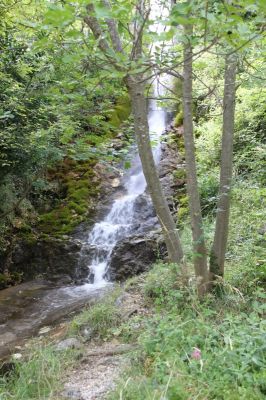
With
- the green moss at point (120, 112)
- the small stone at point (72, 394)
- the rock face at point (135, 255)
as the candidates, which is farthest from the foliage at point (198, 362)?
the green moss at point (120, 112)

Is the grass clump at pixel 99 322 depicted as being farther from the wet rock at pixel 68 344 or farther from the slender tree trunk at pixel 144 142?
the slender tree trunk at pixel 144 142

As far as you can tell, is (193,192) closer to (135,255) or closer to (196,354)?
(196,354)

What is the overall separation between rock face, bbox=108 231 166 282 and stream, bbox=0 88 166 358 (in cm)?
26

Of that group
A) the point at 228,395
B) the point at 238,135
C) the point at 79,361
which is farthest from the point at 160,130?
the point at 228,395

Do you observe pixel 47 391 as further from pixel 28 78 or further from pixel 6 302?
pixel 28 78

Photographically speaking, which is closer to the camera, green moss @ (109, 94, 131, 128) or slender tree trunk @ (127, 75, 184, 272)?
slender tree trunk @ (127, 75, 184, 272)

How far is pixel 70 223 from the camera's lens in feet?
30.7

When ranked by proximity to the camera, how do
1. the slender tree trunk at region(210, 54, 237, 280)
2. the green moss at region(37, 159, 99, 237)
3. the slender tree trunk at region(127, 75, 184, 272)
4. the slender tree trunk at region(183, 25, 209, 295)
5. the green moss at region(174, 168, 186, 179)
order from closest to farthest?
the slender tree trunk at region(127, 75, 184, 272), the slender tree trunk at region(183, 25, 209, 295), the slender tree trunk at region(210, 54, 237, 280), the green moss at region(37, 159, 99, 237), the green moss at region(174, 168, 186, 179)

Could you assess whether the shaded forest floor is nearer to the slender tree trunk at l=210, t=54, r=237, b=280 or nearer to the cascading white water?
the slender tree trunk at l=210, t=54, r=237, b=280

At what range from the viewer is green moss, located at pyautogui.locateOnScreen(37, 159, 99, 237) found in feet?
30.5

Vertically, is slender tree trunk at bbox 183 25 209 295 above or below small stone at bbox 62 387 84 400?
above

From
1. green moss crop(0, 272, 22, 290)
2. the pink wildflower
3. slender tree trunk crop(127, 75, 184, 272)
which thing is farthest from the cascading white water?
the pink wildflower

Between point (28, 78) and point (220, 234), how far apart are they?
531cm

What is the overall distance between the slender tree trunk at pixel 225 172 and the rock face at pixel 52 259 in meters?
4.72
